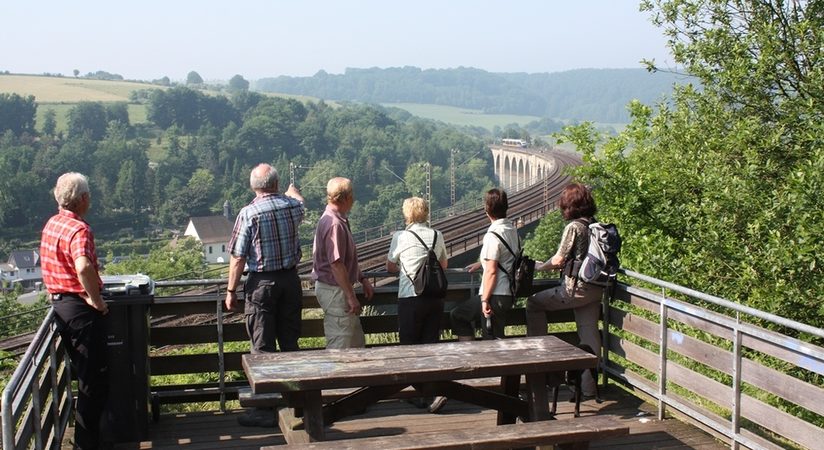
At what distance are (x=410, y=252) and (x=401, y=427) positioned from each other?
98 centimetres

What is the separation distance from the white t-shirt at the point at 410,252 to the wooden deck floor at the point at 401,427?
72 centimetres

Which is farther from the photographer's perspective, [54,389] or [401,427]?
[401,427]

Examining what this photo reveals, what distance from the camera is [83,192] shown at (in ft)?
14.6

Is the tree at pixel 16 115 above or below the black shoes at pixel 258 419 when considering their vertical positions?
above

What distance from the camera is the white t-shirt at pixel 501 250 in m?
5.48

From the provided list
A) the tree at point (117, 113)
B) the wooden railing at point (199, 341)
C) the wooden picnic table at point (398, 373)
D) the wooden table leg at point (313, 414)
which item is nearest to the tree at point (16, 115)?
the tree at point (117, 113)

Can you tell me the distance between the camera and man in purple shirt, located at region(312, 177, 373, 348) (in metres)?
5.12

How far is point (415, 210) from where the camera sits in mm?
5289

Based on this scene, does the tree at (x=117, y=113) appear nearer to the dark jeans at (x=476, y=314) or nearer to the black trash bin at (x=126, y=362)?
the dark jeans at (x=476, y=314)

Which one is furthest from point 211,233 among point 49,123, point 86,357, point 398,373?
point 398,373

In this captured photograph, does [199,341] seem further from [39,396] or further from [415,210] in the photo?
[39,396]

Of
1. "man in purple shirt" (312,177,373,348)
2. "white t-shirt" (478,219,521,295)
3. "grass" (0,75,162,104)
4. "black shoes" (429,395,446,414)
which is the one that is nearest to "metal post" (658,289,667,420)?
"white t-shirt" (478,219,521,295)

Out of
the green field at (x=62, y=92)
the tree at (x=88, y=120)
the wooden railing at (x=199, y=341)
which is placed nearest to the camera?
the wooden railing at (x=199, y=341)

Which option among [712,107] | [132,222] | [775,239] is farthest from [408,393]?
[132,222]
